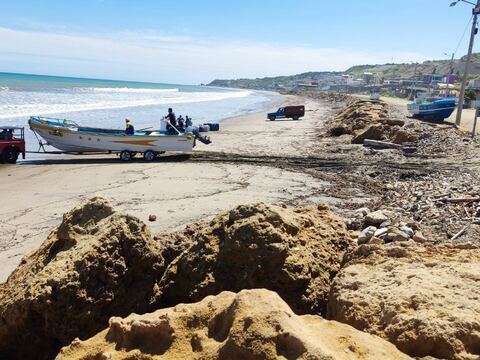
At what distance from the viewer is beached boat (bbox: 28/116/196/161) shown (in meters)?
18.6

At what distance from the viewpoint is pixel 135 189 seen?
44.2ft

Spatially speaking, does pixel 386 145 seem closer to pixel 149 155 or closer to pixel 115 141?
pixel 149 155

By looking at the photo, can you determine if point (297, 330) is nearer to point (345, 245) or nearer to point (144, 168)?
point (345, 245)

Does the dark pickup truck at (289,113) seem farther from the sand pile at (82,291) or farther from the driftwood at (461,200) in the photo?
the sand pile at (82,291)

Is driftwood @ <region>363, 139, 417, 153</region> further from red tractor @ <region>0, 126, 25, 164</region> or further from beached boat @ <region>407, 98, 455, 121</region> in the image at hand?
red tractor @ <region>0, 126, 25, 164</region>

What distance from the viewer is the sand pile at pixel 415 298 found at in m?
3.17

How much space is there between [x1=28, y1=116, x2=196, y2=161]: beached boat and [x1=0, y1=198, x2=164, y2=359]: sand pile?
13.9 m

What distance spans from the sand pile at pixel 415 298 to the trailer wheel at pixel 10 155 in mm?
16300

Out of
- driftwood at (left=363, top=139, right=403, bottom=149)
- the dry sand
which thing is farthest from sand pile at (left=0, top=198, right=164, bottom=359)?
driftwood at (left=363, top=139, right=403, bottom=149)

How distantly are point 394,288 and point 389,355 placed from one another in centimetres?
97

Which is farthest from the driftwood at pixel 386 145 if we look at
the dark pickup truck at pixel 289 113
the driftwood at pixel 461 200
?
the dark pickup truck at pixel 289 113

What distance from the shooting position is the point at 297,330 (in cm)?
281

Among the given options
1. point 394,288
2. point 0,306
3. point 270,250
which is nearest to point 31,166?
point 0,306

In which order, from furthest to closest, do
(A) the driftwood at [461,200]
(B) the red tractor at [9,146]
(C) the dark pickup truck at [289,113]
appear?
1. (C) the dark pickup truck at [289,113]
2. (B) the red tractor at [9,146]
3. (A) the driftwood at [461,200]
